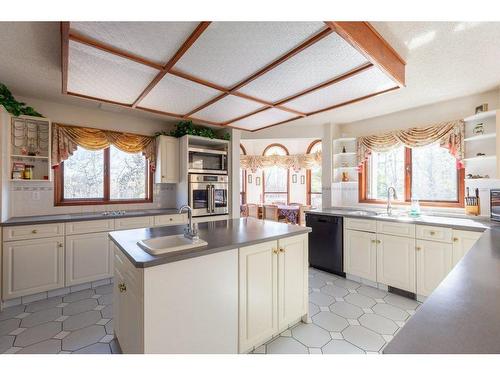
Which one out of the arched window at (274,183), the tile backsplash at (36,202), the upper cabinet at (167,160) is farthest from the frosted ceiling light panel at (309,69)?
the arched window at (274,183)

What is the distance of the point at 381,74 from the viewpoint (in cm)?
177

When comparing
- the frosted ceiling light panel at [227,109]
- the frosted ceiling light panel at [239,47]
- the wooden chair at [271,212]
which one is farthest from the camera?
the wooden chair at [271,212]

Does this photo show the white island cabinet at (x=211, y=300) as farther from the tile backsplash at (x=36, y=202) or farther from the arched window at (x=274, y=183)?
the arched window at (x=274, y=183)

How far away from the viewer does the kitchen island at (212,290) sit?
130 cm

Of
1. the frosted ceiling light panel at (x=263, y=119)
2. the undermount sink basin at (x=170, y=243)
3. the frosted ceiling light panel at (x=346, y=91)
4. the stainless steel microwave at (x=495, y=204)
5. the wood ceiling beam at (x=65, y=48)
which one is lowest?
the undermount sink basin at (x=170, y=243)

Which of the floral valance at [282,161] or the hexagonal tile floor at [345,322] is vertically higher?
the floral valance at [282,161]

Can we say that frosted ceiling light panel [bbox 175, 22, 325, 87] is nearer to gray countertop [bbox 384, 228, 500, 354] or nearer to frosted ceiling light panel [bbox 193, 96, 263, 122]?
frosted ceiling light panel [bbox 193, 96, 263, 122]

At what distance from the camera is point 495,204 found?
246cm

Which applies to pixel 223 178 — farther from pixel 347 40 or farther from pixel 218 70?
pixel 347 40

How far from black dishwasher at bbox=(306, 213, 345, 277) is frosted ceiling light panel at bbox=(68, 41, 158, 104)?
2735 mm

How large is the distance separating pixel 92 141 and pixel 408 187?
15.0 feet

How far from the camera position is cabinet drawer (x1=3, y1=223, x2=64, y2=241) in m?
2.41

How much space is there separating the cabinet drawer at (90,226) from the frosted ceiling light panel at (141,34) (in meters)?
2.18
